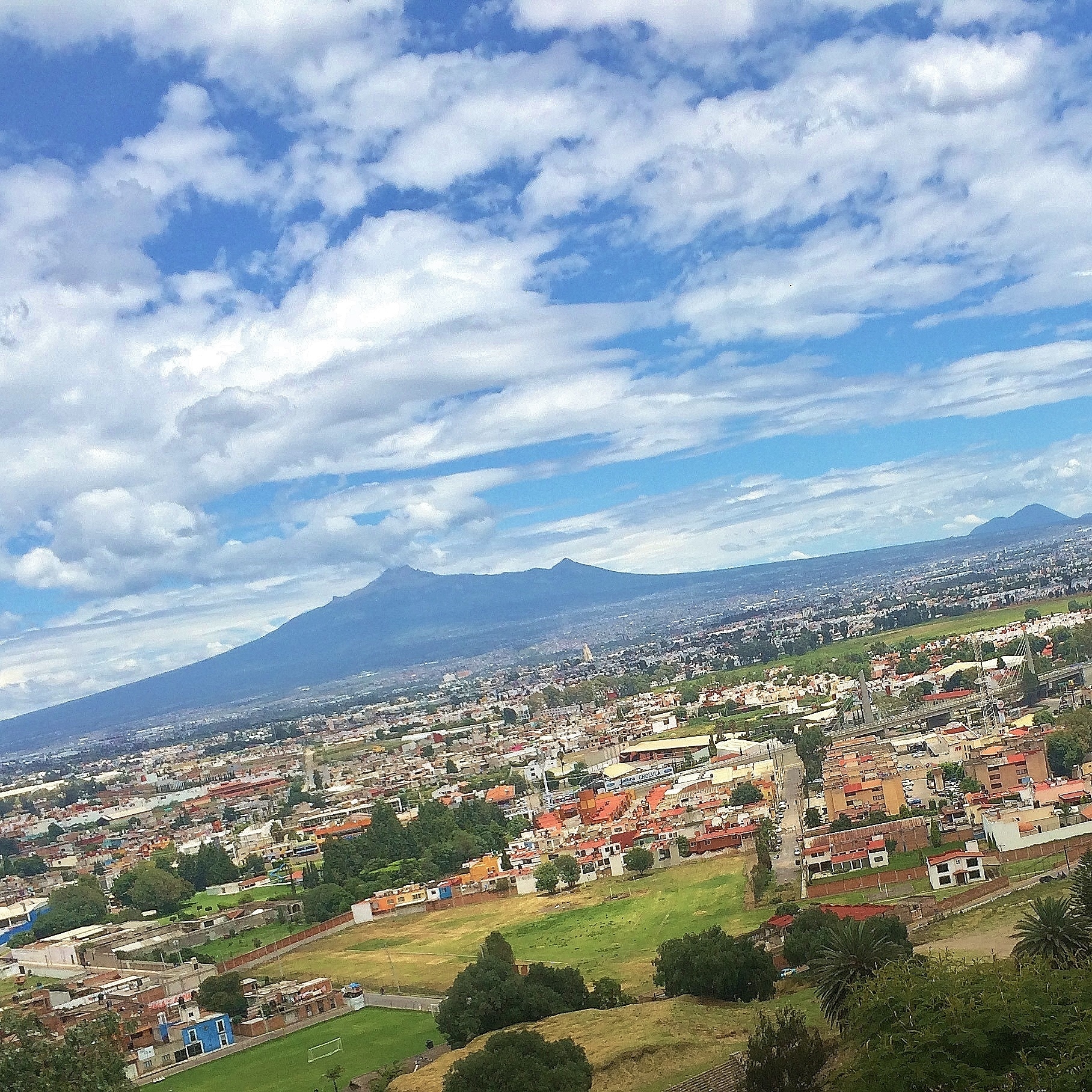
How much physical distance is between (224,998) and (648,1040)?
976cm

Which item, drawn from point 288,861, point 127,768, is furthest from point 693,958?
point 127,768

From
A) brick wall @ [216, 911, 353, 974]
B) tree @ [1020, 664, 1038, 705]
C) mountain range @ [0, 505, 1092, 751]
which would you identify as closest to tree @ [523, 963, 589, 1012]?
brick wall @ [216, 911, 353, 974]

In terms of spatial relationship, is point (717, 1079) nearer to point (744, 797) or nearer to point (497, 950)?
point (497, 950)

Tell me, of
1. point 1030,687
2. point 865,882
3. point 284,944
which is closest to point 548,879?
point 284,944

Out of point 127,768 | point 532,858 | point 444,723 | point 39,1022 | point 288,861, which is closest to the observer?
point 39,1022

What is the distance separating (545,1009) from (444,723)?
62236 mm

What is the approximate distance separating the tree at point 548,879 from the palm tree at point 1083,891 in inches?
577

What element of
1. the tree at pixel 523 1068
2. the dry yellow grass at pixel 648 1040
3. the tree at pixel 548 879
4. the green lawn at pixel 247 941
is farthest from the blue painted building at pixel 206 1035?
the tree at pixel 548 879

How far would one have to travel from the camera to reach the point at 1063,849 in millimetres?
21172

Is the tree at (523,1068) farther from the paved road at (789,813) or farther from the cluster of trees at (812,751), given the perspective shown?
the cluster of trees at (812,751)

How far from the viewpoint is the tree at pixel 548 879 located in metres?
28.4

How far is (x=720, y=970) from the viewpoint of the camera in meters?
16.3

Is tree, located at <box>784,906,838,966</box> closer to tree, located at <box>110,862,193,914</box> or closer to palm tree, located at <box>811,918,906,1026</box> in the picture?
palm tree, located at <box>811,918,906,1026</box>

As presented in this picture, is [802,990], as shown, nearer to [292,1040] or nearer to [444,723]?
[292,1040]
